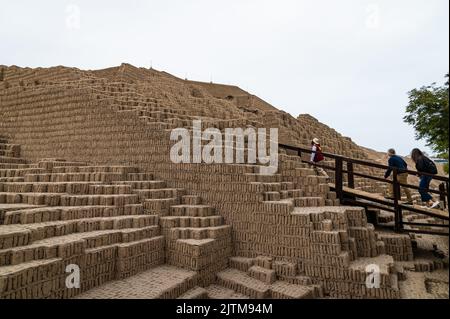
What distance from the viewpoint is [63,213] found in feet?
17.9

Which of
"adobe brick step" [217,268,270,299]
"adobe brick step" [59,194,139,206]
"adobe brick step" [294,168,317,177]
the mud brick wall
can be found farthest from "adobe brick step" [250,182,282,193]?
"adobe brick step" [59,194,139,206]

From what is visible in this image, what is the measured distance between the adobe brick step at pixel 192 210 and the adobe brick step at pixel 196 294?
1559 millimetres

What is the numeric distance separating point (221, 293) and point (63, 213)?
3131 millimetres

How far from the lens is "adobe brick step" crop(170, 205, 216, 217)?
634cm

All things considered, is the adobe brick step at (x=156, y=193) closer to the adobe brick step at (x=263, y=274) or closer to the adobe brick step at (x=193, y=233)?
the adobe brick step at (x=193, y=233)

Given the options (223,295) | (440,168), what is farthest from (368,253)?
(440,168)

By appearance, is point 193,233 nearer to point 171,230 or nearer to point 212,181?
point 171,230

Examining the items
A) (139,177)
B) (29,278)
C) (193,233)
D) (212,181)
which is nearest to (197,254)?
(193,233)

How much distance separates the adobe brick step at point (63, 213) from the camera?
503 centimetres

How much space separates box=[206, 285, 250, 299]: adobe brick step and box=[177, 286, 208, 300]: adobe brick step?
0.11 m

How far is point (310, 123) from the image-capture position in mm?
12172

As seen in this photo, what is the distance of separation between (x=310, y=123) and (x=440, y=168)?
15.7 meters

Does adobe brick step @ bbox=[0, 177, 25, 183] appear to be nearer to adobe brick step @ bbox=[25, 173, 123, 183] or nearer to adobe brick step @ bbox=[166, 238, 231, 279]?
adobe brick step @ bbox=[25, 173, 123, 183]
